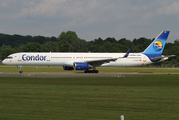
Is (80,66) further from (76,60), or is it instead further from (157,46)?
(157,46)

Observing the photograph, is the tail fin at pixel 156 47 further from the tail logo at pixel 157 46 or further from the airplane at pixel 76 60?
the airplane at pixel 76 60

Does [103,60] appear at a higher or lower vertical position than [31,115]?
higher

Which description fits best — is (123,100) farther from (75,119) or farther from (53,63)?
(53,63)

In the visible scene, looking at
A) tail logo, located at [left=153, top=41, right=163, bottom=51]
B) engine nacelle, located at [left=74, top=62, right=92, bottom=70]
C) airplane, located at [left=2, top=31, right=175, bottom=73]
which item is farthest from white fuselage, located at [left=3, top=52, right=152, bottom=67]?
tail logo, located at [left=153, top=41, right=163, bottom=51]

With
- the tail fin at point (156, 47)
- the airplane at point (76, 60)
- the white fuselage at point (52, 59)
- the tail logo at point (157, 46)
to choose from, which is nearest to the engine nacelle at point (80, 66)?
the airplane at point (76, 60)

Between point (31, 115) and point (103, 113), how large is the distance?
3.27 m

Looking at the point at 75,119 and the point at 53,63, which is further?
the point at 53,63

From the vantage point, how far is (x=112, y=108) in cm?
1309

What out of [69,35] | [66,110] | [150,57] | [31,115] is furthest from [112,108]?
[69,35]

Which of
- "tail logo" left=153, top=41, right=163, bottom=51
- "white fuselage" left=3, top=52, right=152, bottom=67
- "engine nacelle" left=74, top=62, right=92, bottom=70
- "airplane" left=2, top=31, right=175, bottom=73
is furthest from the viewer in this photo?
"tail logo" left=153, top=41, right=163, bottom=51

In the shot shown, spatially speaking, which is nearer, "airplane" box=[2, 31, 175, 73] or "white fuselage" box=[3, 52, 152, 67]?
"airplane" box=[2, 31, 175, 73]

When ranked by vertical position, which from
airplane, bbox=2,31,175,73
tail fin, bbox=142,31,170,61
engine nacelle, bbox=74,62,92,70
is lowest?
engine nacelle, bbox=74,62,92,70

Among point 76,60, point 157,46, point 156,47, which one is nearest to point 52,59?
point 76,60

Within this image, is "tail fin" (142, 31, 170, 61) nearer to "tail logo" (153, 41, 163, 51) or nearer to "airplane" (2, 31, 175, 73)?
"tail logo" (153, 41, 163, 51)
